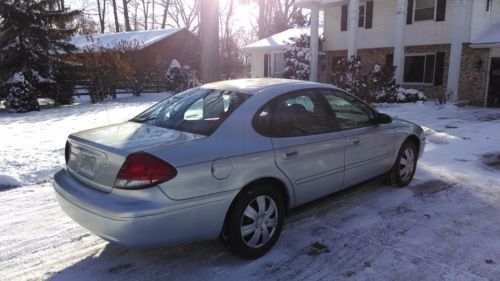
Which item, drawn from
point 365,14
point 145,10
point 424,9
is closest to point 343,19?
point 365,14

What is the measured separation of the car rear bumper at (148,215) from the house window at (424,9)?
18128mm

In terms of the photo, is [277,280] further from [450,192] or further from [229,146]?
[450,192]

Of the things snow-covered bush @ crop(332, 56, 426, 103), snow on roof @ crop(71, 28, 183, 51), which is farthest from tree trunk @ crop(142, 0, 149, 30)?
snow-covered bush @ crop(332, 56, 426, 103)

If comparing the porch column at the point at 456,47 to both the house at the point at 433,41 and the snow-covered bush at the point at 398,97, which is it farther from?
the snow-covered bush at the point at 398,97

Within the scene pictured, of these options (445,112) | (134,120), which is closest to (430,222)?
(134,120)

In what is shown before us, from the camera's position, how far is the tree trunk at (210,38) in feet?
27.5

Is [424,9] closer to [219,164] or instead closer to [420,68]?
[420,68]

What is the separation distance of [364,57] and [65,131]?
631 inches

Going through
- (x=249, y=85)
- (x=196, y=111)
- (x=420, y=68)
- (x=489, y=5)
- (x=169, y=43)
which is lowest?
(x=196, y=111)

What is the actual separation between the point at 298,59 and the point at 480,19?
8.63m

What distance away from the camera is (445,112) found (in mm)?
14289

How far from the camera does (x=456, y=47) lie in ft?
52.8

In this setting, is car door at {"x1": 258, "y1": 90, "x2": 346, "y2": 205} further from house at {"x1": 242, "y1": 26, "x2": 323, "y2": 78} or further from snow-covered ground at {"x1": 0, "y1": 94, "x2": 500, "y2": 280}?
house at {"x1": 242, "y1": 26, "x2": 323, "y2": 78}

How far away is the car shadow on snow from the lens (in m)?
3.37
